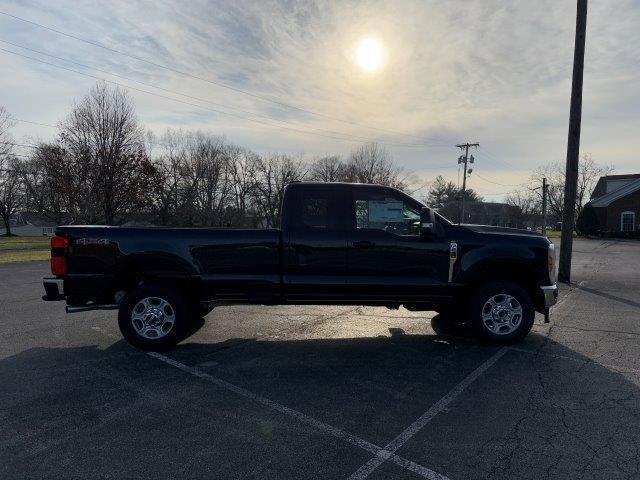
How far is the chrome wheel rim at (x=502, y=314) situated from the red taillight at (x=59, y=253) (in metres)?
5.27

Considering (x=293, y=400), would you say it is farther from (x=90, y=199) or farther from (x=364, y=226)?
(x=90, y=199)

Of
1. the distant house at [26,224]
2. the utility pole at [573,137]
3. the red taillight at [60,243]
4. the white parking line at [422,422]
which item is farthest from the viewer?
the distant house at [26,224]

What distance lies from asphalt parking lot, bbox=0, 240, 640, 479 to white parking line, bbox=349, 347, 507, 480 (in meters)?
0.01

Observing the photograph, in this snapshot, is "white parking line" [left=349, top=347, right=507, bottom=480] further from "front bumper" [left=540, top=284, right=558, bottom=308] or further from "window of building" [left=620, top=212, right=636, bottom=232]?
"window of building" [left=620, top=212, right=636, bottom=232]

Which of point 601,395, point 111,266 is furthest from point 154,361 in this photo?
point 601,395

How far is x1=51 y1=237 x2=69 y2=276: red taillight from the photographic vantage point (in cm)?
513

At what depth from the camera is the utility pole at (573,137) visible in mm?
11461

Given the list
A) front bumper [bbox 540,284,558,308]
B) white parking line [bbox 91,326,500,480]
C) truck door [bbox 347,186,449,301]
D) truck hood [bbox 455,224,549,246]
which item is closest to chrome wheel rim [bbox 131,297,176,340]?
white parking line [bbox 91,326,500,480]

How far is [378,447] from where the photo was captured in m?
3.09

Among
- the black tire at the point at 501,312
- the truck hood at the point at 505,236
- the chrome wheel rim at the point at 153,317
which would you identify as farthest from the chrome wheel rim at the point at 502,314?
the chrome wheel rim at the point at 153,317

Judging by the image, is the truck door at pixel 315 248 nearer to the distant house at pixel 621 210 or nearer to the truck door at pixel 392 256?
the truck door at pixel 392 256

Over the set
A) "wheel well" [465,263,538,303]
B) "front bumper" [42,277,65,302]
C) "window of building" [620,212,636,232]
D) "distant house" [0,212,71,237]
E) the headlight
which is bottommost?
"distant house" [0,212,71,237]

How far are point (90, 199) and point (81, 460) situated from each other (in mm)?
22605

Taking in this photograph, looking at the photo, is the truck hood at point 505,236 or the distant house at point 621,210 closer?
the truck hood at point 505,236
